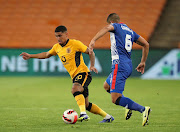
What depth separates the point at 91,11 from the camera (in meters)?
22.3

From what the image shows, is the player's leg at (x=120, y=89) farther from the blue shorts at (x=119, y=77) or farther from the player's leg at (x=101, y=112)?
the player's leg at (x=101, y=112)

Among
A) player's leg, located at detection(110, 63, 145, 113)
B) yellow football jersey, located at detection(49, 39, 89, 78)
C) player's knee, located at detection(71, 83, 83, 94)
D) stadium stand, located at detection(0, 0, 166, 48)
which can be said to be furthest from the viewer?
stadium stand, located at detection(0, 0, 166, 48)

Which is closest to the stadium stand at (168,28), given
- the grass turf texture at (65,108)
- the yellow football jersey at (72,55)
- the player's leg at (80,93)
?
the grass turf texture at (65,108)

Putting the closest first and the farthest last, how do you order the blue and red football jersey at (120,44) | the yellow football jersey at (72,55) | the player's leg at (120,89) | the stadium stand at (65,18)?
1. the player's leg at (120,89)
2. the blue and red football jersey at (120,44)
3. the yellow football jersey at (72,55)
4. the stadium stand at (65,18)

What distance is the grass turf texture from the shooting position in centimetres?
620

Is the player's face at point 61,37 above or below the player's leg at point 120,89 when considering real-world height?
above

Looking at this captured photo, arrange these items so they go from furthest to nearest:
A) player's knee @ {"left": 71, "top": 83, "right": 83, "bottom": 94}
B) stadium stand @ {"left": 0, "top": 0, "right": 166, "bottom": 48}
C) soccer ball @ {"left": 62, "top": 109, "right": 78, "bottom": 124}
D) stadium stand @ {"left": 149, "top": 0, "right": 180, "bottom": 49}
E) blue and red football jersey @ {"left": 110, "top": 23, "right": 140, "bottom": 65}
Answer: stadium stand @ {"left": 0, "top": 0, "right": 166, "bottom": 48} < stadium stand @ {"left": 149, "top": 0, "right": 180, "bottom": 49} < player's knee @ {"left": 71, "top": 83, "right": 83, "bottom": 94} < soccer ball @ {"left": 62, "top": 109, "right": 78, "bottom": 124} < blue and red football jersey @ {"left": 110, "top": 23, "right": 140, "bottom": 65}

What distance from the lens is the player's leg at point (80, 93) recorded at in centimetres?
656

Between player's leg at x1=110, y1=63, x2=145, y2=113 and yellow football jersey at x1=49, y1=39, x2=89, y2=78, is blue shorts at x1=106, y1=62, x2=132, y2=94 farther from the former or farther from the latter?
yellow football jersey at x1=49, y1=39, x2=89, y2=78

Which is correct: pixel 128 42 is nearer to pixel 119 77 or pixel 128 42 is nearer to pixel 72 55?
pixel 119 77

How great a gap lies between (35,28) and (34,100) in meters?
11.8

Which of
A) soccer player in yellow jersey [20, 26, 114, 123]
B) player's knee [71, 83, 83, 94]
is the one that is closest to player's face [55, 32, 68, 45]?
soccer player in yellow jersey [20, 26, 114, 123]

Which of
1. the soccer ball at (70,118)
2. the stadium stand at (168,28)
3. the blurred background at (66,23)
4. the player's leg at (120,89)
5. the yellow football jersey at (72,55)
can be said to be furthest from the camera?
the stadium stand at (168,28)

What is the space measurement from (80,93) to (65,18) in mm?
15756
